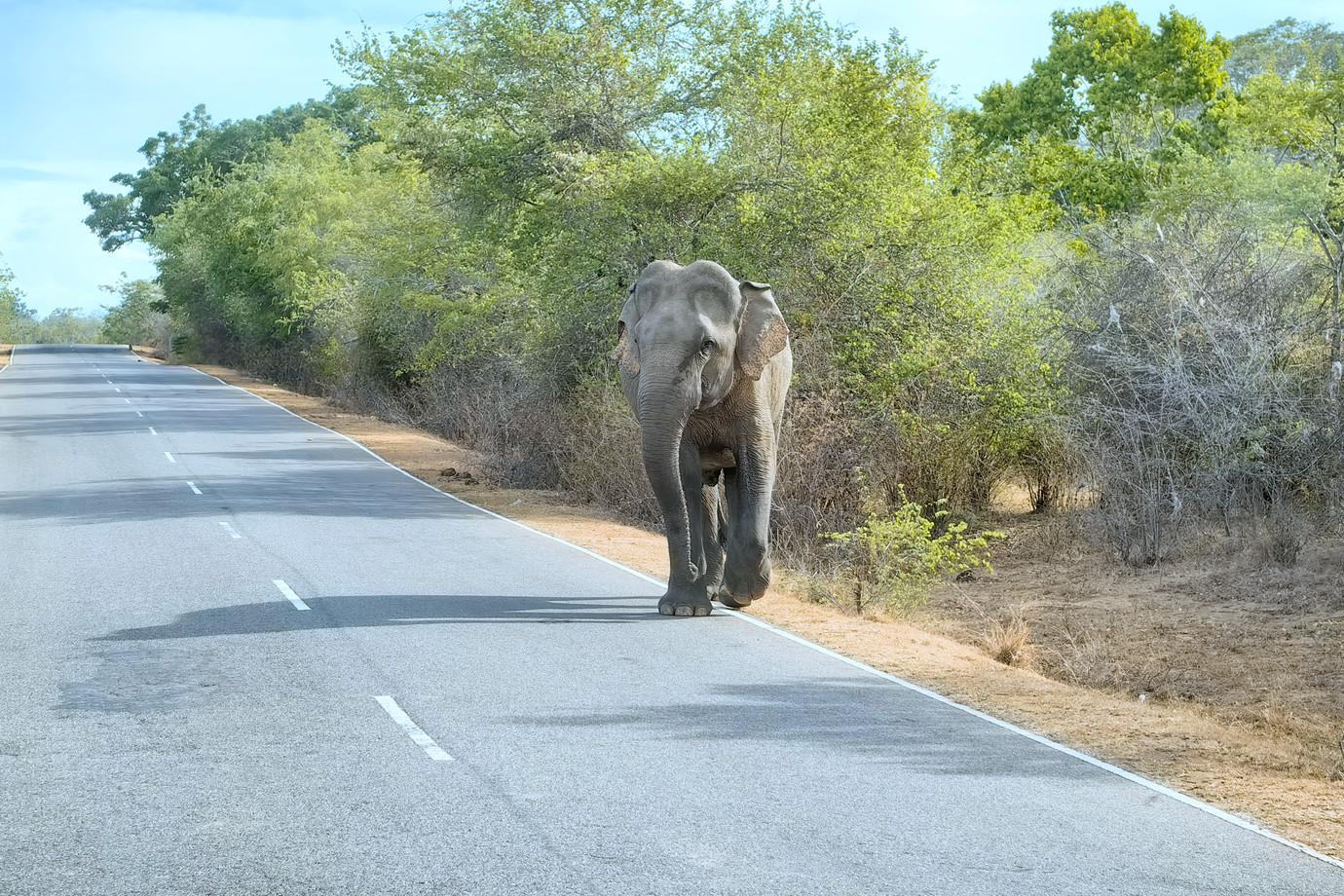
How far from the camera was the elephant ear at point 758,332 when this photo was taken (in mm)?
12484

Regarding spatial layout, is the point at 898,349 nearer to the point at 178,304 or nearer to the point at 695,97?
the point at 695,97

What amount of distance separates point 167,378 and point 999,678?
170ft

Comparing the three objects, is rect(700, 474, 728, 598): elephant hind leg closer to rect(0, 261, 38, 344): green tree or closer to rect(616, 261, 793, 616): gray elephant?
rect(616, 261, 793, 616): gray elephant

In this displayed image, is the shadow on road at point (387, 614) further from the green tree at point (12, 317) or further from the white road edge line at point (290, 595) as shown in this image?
the green tree at point (12, 317)

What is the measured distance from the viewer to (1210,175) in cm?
3180

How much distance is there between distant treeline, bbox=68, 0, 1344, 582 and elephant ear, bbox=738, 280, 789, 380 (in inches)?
230

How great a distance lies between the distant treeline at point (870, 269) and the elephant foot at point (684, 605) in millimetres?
6180

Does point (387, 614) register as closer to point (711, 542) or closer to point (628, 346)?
point (711, 542)

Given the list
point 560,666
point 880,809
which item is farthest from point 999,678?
point 880,809

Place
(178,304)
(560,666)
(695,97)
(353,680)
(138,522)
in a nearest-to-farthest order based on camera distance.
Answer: (353,680) → (560,666) → (138,522) → (695,97) → (178,304)

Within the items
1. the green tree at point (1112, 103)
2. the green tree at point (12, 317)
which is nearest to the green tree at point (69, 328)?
the green tree at point (12, 317)

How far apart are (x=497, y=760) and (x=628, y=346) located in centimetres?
571

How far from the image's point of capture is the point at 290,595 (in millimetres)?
13016

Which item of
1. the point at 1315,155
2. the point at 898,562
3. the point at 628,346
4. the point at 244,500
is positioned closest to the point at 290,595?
the point at 628,346
